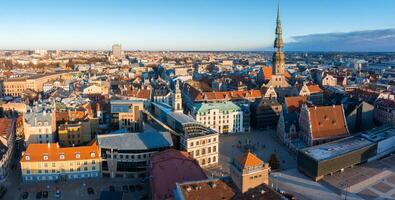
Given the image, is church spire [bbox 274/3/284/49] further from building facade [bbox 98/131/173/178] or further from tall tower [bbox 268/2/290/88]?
building facade [bbox 98/131/173/178]

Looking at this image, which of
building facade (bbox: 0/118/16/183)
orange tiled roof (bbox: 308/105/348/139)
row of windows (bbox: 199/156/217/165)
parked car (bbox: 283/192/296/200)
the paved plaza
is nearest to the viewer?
parked car (bbox: 283/192/296/200)

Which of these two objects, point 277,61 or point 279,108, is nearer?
point 279,108

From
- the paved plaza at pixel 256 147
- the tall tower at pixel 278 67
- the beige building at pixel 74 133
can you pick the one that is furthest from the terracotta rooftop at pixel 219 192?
the tall tower at pixel 278 67

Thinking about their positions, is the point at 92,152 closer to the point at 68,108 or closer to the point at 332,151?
the point at 68,108

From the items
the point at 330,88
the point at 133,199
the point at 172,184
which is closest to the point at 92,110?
the point at 133,199

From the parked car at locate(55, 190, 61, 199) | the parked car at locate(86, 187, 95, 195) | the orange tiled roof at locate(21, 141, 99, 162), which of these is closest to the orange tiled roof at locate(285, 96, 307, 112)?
the orange tiled roof at locate(21, 141, 99, 162)

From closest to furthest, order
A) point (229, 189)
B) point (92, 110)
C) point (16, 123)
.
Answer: point (229, 189) → point (16, 123) → point (92, 110)

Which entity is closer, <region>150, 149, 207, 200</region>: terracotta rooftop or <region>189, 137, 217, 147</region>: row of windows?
<region>150, 149, 207, 200</region>: terracotta rooftop

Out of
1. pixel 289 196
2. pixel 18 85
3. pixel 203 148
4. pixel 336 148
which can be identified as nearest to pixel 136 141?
pixel 203 148
